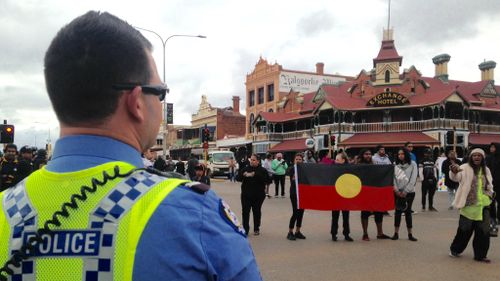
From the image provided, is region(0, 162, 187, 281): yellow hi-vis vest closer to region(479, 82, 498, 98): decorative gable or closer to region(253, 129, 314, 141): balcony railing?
region(253, 129, 314, 141): balcony railing

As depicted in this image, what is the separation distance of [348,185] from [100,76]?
9.09 metres

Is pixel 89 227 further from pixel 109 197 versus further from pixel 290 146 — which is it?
pixel 290 146

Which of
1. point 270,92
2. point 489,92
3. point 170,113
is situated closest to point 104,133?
point 170,113

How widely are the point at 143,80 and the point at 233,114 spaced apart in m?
61.0

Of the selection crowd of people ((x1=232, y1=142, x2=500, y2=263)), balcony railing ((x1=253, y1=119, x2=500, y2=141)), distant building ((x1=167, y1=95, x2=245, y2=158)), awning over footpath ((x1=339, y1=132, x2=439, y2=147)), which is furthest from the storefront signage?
crowd of people ((x1=232, y1=142, x2=500, y2=263))

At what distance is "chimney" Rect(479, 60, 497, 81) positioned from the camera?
48.9 meters

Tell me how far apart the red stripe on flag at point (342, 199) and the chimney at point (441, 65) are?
128ft

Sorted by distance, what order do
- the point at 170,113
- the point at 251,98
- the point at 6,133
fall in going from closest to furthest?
the point at 6,133, the point at 170,113, the point at 251,98

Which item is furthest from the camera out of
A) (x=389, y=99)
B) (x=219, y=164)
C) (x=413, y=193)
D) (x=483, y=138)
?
(x=389, y=99)

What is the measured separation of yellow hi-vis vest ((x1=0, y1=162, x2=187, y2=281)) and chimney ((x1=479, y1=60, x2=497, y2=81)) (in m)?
54.5

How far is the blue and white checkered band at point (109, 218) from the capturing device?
45.8 inches

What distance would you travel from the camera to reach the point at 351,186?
32.6ft

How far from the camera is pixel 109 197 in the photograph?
3.95 feet

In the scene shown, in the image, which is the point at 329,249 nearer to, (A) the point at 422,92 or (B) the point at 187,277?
(B) the point at 187,277
